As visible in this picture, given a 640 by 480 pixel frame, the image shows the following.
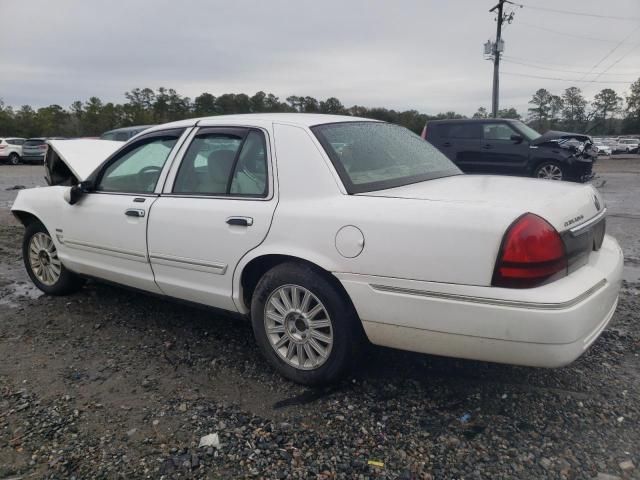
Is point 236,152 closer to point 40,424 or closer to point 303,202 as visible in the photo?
point 303,202

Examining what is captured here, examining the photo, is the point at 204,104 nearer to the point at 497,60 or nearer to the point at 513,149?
the point at 497,60

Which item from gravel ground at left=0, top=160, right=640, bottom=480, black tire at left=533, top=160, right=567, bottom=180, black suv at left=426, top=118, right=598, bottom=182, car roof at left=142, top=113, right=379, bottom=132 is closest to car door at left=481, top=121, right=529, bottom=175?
black suv at left=426, top=118, right=598, bottom=182

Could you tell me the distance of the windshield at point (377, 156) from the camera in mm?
2930

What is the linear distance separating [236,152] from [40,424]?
1880 millimetres

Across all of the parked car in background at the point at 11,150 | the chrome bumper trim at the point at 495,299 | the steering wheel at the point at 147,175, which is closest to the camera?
the chrome bumper trim at the point at 495,299

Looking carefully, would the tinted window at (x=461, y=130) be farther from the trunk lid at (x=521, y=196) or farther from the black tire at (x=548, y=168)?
the trunk lid at (x=521, y=196)

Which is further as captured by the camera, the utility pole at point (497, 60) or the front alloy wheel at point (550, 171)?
the utility pole at point (497, 60)

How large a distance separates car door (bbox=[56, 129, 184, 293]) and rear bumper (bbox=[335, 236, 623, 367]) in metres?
1.69

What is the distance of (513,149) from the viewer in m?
11.8

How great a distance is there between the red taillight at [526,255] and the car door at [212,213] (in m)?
1.30

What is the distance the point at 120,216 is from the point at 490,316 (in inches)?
105

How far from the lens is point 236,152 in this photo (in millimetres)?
3271

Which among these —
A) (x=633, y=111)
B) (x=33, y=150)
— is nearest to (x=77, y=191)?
(x=33, y=150)

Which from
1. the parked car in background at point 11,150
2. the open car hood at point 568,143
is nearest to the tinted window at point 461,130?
the open car hood at point 568,143
